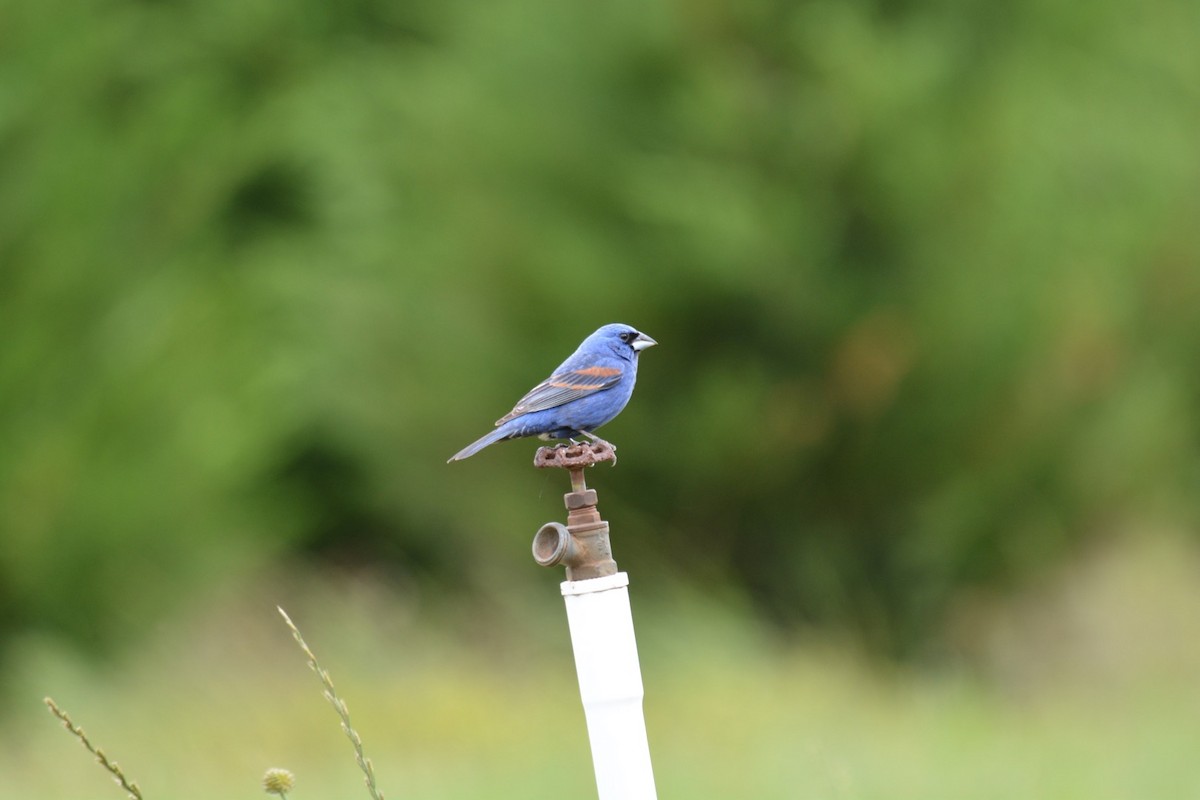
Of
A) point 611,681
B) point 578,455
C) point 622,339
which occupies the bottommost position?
point 611,681

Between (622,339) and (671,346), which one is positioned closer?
(622,339)

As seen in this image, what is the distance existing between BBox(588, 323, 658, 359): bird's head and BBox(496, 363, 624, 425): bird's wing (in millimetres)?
98

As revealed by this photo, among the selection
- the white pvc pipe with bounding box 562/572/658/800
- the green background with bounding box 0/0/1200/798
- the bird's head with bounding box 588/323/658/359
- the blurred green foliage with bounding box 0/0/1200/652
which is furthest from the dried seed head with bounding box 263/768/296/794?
the blurred green foliage with bounding box 0/0/1200/652

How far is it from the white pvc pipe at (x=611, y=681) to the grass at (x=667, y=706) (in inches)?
79.7

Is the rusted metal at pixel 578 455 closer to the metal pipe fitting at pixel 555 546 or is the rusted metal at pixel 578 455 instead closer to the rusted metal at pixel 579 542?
the rusted metal at pixel 579 542

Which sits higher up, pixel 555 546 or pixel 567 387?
pixel 567 387

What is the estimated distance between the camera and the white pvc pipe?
99.6 inches

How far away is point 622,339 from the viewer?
11.1 feet

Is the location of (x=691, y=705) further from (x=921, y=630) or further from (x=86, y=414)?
(x=86, y=414)

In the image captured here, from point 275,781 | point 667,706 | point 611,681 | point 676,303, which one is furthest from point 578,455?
point 676,303

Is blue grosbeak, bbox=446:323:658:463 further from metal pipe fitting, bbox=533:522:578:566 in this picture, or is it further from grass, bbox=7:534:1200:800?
grass, bbox=7:534:1200:800

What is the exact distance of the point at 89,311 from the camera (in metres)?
7.87

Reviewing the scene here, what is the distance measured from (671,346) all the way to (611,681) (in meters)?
6.20

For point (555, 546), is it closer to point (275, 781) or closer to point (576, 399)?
point (275, 781)
